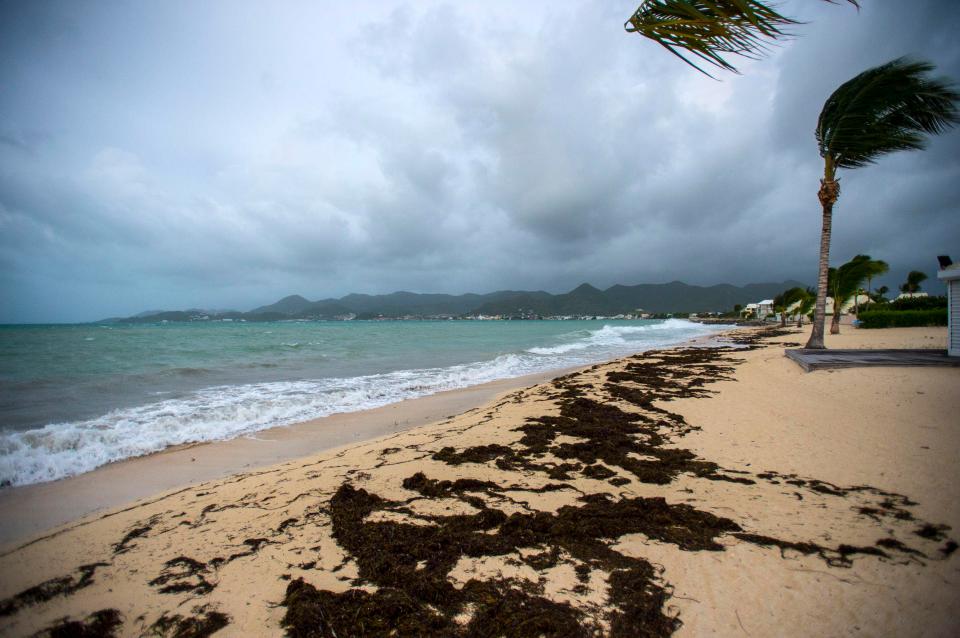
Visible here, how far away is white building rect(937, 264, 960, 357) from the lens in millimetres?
9289

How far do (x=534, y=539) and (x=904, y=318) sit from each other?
118ft

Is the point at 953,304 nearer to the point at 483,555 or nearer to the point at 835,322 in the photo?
the point at 483,555

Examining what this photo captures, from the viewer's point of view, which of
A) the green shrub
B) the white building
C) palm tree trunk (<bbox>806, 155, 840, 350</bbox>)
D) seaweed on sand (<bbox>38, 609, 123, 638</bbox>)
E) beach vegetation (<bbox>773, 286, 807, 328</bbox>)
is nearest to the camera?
seaweed on sand (<bbox>38, 609, 123, 638</bbox>)

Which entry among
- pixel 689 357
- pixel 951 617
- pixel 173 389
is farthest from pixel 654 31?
pixel 689 357

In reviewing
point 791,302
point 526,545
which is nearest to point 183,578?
point 526,545

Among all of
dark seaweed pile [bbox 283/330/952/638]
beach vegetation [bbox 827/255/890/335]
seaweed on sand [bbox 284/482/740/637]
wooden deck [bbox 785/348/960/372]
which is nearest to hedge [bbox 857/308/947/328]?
beach vegetation [bbox 827/255/890/335]

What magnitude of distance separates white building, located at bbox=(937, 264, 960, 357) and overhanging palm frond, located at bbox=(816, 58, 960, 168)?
188 inches

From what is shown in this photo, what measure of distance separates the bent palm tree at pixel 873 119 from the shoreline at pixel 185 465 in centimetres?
1422

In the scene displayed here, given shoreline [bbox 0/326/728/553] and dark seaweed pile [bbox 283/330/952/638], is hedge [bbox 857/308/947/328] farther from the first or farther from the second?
shoreline [bbox 0/326/728/553]

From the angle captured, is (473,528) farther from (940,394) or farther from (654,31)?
(940,394)

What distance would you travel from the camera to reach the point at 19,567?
132 inches

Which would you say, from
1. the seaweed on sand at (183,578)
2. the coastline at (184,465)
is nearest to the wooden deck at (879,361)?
the coastline at (184,465)

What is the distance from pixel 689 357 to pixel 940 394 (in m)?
9.90

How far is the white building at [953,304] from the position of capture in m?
9.29
